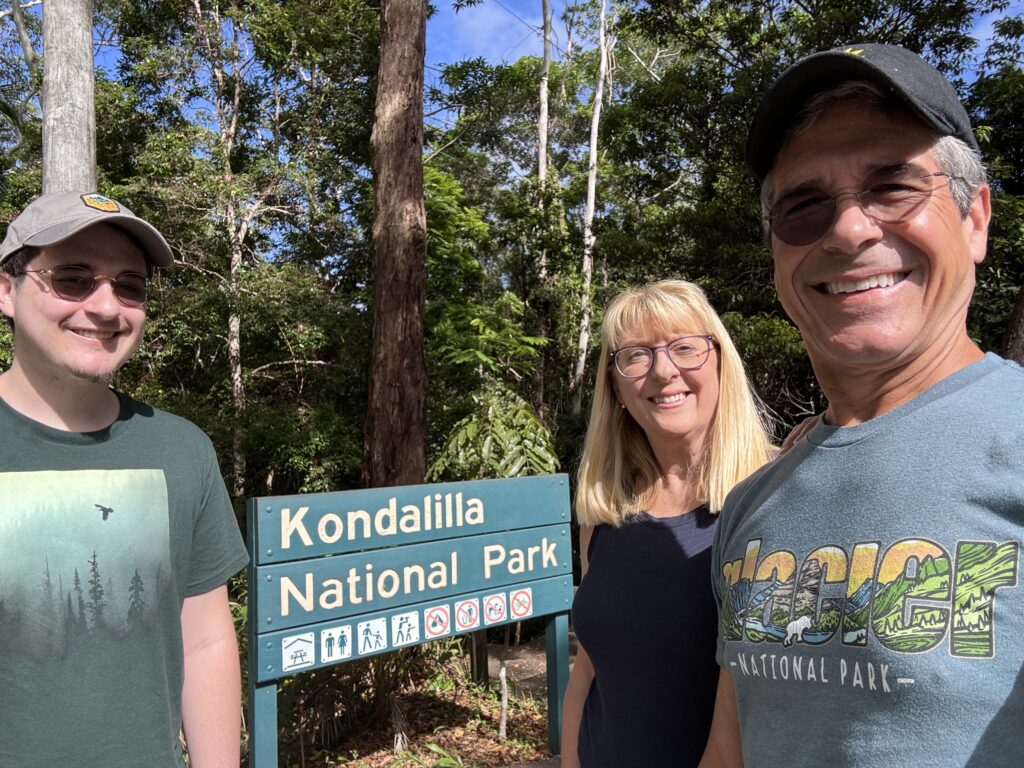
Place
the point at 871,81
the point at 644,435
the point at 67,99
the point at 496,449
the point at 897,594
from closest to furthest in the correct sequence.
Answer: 1. the point at 897,594
2. the point at 871,81
3. the point at 644,435
4. the point at 67,99
5. the point at 496,449

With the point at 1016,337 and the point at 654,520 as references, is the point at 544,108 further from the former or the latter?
the point at 654,520

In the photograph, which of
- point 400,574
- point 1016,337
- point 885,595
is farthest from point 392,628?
point 1016,337

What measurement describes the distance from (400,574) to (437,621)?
0.31 metres

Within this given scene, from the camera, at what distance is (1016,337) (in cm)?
552

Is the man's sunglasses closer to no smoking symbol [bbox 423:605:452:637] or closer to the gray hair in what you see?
Result: the gray hair

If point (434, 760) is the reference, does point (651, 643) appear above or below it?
above

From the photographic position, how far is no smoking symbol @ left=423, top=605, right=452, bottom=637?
3.17m

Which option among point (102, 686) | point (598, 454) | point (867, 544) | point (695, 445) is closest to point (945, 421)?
point (867, 544)

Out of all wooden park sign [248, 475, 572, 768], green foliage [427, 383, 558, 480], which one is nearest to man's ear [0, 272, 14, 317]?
wooden park sign [248, 475, 572, 768]

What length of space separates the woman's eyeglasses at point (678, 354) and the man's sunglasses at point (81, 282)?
113cm

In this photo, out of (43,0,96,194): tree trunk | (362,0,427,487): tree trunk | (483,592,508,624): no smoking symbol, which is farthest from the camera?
(362,0,427,487): tree trunk

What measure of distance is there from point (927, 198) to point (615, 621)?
1065mm

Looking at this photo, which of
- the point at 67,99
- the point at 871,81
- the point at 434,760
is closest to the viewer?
the point at 871,81

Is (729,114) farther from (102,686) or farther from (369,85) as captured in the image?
(102,686)
